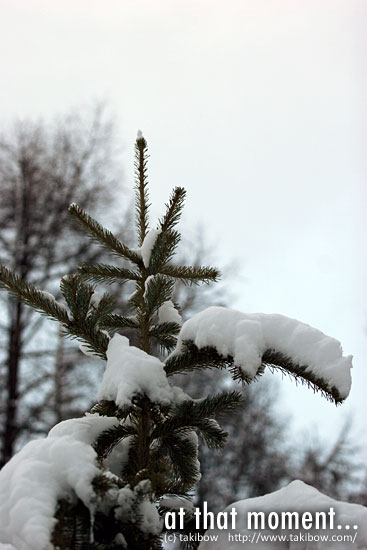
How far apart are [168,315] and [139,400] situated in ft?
1.59

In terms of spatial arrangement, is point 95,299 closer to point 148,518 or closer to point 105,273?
point 105,273

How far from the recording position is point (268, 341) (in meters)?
1.67

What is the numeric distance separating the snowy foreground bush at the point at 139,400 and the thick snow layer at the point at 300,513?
4 centimetres

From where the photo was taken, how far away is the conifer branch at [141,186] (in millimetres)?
2090

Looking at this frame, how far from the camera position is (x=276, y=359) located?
1.66 m

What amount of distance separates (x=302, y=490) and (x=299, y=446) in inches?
511

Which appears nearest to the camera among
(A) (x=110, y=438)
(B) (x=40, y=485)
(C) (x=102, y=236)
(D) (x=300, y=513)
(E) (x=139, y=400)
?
(B) (x=40, y=485)

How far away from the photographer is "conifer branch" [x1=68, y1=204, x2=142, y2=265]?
1.96 m

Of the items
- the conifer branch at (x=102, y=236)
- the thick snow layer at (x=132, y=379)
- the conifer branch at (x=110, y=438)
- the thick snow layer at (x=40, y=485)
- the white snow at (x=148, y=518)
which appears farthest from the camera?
the conifer branch at (x=102, y=236)

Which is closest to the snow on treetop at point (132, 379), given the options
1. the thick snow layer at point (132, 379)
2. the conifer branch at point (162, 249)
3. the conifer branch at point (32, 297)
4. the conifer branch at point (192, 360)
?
the thick snow layer at point (132, 379)

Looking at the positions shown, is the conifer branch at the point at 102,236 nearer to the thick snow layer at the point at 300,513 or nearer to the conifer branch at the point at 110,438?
the conifer branch at the point at 110,438

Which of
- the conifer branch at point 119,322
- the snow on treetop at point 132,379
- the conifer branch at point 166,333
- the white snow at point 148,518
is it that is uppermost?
the conifer branch at point 119,322

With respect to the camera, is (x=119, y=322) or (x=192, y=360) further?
(x=119, y=322)

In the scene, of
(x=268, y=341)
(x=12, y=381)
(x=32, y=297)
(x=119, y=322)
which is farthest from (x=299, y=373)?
(x=12, y=381)
